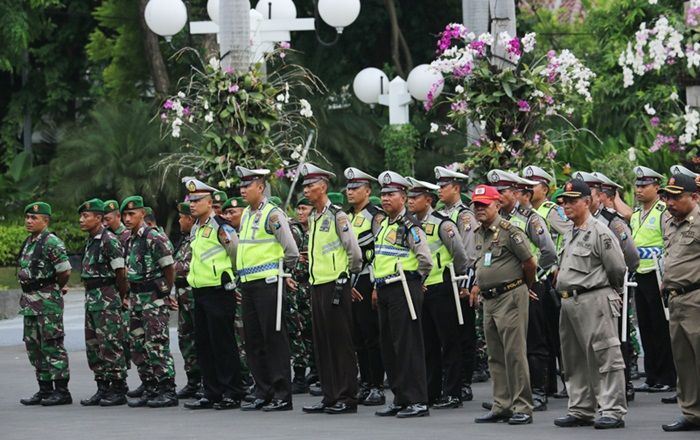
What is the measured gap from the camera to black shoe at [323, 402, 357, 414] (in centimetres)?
1444

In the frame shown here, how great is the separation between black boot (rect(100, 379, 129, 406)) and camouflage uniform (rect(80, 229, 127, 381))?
93mm

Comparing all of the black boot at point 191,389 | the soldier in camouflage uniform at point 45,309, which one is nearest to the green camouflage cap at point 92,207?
the soldier in camouflage uniform at point 45,309

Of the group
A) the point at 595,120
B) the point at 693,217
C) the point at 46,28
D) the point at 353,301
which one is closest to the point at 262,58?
the point at 353,301

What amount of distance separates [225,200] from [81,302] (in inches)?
566

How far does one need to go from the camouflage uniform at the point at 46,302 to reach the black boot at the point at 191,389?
117 centimetres

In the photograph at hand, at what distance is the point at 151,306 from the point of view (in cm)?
1555

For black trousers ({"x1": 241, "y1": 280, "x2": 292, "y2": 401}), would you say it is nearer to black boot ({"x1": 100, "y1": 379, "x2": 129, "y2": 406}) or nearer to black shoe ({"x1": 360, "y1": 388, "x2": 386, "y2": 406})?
black shoe ({"x1": 360, "y1": 388, "x2": 386, "y2": 406})

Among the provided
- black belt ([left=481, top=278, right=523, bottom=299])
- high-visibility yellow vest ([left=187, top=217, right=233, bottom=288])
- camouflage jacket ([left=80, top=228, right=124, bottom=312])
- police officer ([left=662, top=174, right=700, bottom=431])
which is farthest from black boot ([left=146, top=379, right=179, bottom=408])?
police officer ([left=662, top=174, right=700, bottom=431])

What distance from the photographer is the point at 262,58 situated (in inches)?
699

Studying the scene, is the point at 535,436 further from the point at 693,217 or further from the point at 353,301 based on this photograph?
the point at 353,301

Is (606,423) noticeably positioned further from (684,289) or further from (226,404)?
(226,404)

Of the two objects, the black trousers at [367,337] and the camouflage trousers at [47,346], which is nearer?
the black trousers at [367,337]

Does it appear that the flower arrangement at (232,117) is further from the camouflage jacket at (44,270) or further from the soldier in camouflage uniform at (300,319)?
the camouflage jacket at (44,270)

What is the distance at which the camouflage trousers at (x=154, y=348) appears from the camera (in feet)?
50.9
